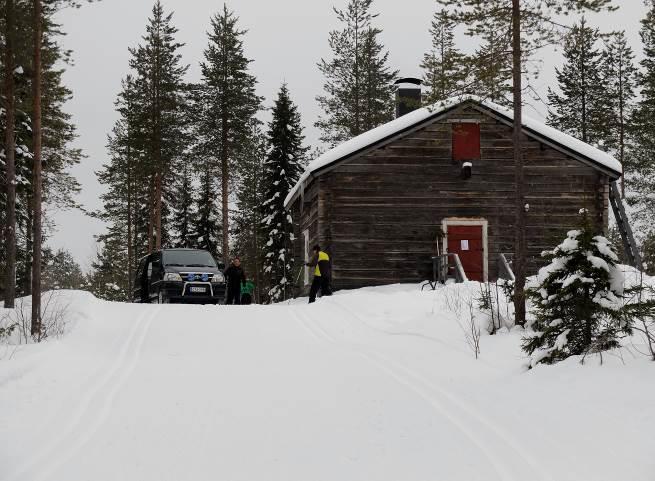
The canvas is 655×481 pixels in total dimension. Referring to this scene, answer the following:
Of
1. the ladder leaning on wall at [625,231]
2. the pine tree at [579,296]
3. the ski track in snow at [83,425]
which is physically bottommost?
the ski track in snow at [83,425]

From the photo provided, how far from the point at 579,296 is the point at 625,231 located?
16.5 meters

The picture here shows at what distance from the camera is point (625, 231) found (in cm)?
2317

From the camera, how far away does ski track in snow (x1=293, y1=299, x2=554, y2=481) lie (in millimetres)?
5152

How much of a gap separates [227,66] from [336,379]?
32748 millimetres

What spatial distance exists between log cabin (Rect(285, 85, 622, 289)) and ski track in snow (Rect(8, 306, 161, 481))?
506 inches

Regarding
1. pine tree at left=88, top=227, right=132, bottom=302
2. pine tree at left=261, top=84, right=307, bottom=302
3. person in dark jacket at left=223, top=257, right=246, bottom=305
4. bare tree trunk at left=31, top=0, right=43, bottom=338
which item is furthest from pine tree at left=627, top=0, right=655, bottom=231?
pine tree at left=88, top=227, right=132, bottom=302

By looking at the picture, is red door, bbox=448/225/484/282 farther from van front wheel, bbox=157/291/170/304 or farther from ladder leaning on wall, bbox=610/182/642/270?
van front wheel, bbox=157/291/170/304

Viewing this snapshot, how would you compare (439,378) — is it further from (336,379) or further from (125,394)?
(125,394)

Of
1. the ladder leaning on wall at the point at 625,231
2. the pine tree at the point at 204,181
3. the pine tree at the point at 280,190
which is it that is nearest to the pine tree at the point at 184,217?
the pine tree at the point at 204,181

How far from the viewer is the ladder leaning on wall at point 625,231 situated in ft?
73.5

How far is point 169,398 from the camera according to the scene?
7.61 metres

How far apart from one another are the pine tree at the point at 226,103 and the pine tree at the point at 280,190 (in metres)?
1.63

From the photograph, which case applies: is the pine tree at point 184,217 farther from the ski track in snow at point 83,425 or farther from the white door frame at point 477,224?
the ski track in snow at point 83,425

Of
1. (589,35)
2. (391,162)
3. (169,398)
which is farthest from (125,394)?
(391,162)
